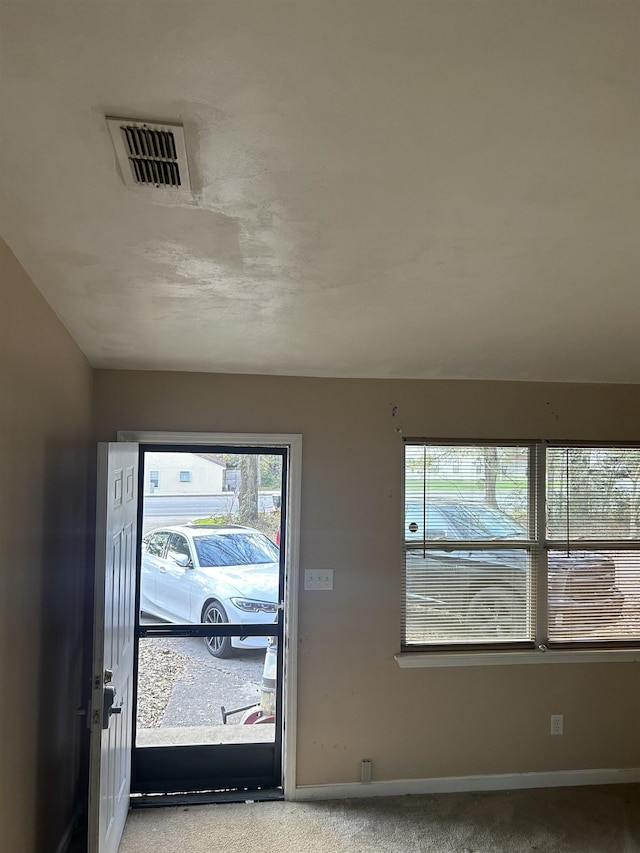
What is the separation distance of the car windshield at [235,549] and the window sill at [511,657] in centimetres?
91

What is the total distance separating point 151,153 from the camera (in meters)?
1.25

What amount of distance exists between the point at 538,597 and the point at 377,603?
0.93 m

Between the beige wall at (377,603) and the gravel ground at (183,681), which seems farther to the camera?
the gravel ground at (183,681)

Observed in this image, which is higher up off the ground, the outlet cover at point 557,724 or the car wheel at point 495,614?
the car wheel at point 495,614

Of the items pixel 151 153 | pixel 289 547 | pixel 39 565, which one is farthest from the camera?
pixel 289 547

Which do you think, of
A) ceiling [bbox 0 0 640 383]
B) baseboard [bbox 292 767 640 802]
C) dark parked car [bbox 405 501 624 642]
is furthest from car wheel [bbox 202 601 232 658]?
ceiling [bbox 0 0 640 383]

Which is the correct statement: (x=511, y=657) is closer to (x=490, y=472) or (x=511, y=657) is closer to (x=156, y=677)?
(x=490, y=472)

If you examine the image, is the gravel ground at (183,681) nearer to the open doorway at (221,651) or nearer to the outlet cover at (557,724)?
the open doorway at (221,651)

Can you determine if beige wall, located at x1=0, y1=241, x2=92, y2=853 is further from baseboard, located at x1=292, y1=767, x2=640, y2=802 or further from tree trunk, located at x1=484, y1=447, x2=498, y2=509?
tree trunk, located at x1=484, y1=447, x2=498, y2=509

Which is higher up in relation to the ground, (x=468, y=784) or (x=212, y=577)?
(x=212, y=577)

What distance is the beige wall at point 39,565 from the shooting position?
5.51 feet

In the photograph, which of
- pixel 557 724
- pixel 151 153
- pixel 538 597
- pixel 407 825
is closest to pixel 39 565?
pixel 151 153

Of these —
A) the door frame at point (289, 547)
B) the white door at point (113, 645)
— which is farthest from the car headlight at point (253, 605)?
the white door at point (113, 645)

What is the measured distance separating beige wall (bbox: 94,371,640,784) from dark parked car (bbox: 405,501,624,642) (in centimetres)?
14
